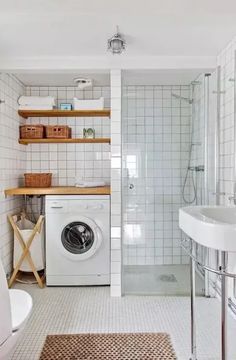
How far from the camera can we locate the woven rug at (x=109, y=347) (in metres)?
1.89

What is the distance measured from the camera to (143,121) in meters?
2.96

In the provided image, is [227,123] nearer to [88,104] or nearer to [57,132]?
[88,104]

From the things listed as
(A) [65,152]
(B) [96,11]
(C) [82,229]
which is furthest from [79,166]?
(B) [96,11]

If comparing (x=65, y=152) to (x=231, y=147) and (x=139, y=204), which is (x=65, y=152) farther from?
(x=231, y=147)

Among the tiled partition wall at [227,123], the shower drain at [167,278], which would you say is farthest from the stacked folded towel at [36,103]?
the shower drain at [167,278]

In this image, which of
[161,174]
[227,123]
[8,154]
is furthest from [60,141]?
[227,123]

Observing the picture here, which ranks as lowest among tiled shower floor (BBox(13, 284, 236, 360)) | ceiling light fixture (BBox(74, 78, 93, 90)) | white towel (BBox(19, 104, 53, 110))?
tiled shower floor (BBox(13, 284, 236, 360))

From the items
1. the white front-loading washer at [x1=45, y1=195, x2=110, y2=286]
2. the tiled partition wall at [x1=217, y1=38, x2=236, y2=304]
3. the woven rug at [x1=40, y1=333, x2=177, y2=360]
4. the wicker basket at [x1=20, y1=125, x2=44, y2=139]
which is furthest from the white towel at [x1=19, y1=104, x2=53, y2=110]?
the woven rug at [x1=40, y1=333, x2=177, y2=360]

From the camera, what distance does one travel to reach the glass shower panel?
9.59 feet

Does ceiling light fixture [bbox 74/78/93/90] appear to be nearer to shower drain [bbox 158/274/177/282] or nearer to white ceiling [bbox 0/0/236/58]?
white ceiling [bbox 0/0/236/58]

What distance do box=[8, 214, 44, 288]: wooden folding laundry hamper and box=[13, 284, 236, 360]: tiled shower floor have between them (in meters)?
0.25

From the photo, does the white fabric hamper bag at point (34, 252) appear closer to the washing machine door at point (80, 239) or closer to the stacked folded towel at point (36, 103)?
the washing machine door at point (80, 239)

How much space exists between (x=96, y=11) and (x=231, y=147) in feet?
4.70

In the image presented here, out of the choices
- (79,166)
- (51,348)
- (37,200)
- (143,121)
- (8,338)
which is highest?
(143,121)
